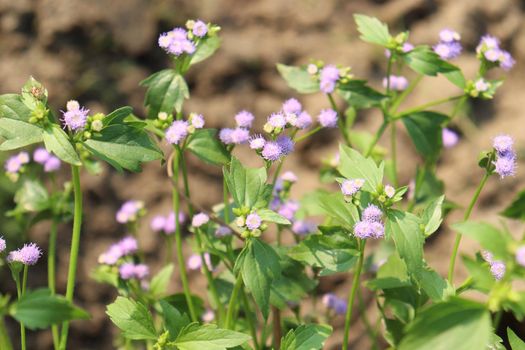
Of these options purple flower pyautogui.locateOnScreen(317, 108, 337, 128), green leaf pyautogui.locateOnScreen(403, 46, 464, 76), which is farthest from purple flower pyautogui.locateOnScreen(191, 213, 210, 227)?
green leaf pyautogui.locateOnScreen(403, 46, 464, 76)

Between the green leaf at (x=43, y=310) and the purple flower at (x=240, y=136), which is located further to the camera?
the purple flower at (x=240, y=136)

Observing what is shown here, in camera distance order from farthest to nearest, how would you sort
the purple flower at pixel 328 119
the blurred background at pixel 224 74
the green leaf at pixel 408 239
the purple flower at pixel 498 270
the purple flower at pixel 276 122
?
the blurred background at pixel 224 74
the purple flower at pixel 328 119
the purple flower at pixel 276 122
the purple flower at pixel 498 270
the green leaf at pixel 408 239

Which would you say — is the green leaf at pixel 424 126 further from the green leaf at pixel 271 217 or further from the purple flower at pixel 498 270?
the green leaf at pixel 271 217

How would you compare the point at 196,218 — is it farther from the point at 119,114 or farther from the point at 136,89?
the point at 136,89

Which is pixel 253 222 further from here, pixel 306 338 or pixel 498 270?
pixel 498 270

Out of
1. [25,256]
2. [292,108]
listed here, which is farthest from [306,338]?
[25,256]

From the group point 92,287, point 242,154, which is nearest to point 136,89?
point 242,154

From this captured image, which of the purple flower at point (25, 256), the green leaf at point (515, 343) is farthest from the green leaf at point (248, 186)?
the green leaf at point (515, 343)
